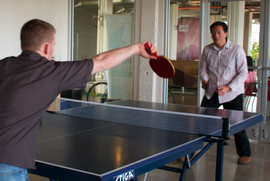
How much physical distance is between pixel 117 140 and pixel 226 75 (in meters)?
2.39

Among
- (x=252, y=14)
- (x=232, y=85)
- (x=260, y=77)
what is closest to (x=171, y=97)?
(x=260, y=77)

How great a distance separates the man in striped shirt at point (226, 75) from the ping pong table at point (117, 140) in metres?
0.93

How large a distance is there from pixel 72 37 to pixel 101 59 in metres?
5.81

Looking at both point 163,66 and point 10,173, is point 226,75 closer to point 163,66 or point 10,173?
point 163,66

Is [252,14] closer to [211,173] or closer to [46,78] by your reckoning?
[211,173]

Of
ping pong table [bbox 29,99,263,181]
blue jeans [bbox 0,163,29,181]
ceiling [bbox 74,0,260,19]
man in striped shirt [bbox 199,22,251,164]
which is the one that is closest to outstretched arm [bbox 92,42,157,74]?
ping pong table [bbox 29,99,263,181]

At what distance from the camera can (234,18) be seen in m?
5.63

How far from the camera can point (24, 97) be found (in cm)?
141

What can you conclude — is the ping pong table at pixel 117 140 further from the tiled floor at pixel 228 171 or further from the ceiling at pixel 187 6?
the ceiling at pixel 187 6

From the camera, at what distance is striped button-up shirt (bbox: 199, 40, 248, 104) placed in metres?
3.88

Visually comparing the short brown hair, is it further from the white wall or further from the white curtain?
the white curtain

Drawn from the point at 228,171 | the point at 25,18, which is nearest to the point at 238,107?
the point at 228,171

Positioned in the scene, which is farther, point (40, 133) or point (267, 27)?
point (267, 27)

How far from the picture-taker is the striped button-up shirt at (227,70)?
3883 mm
